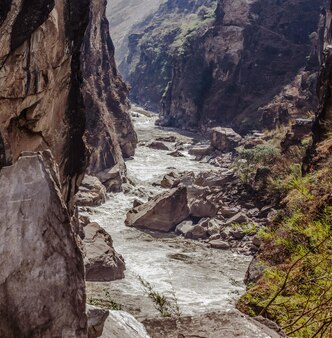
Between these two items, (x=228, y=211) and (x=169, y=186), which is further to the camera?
(x=169, y=186)

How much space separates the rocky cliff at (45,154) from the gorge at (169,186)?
17mm

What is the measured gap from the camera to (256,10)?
76.8 meters

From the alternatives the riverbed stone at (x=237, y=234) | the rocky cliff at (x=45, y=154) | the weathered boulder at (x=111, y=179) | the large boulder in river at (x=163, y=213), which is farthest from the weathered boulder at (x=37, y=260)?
the weathered boulder at (x=111, y=179)

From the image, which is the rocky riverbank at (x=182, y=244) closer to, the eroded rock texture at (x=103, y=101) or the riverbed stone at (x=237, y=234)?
the riverbed stone at (x=237, y=234)

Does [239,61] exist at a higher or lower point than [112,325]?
higher

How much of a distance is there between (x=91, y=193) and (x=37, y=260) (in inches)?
1145

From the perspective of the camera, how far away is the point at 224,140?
5334 cm

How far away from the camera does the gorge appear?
12.7 ft

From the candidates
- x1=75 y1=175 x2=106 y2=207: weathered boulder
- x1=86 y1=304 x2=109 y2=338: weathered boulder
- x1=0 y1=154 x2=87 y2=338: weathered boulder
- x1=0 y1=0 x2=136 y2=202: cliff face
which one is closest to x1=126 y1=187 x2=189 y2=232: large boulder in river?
x1=75 y1=175 x2=106 y2=207: weathered boulder

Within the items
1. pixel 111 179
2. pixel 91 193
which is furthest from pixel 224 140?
pixel 91 193

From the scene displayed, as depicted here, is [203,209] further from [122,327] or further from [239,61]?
[239,61]

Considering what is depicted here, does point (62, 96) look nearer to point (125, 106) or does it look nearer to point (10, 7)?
point (10, 7)

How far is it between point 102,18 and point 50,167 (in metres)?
50.3

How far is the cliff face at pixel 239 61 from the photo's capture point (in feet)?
230
